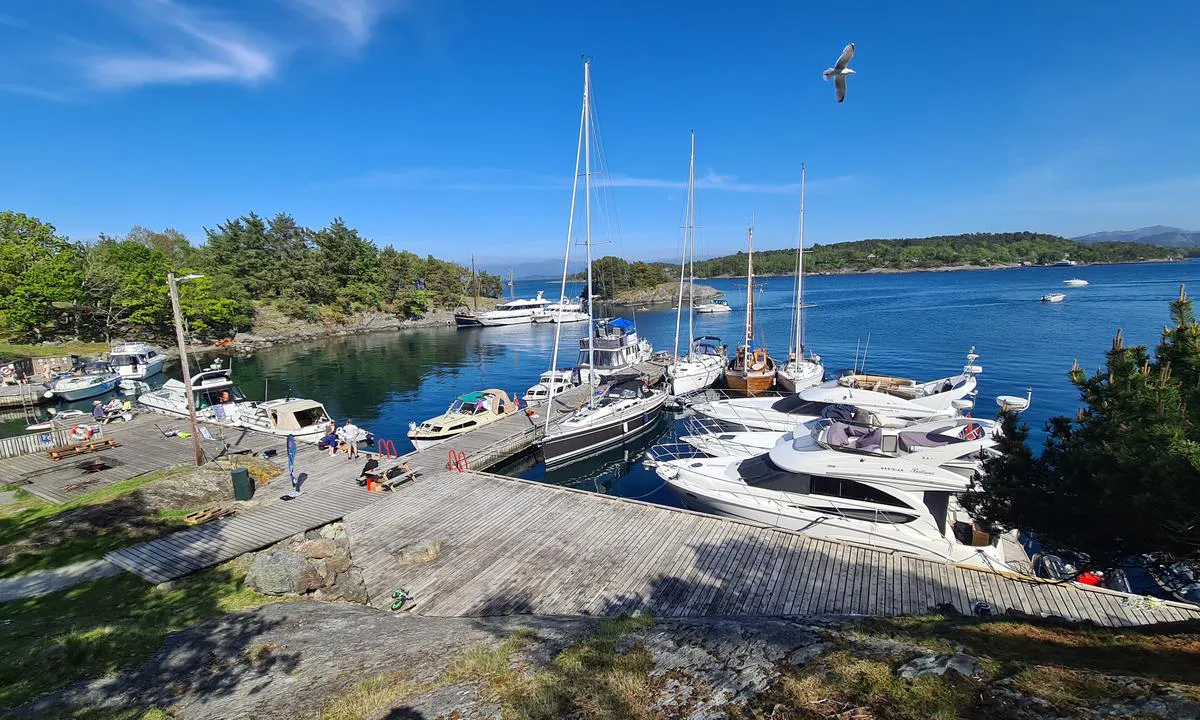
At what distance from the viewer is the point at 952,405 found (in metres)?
23.5

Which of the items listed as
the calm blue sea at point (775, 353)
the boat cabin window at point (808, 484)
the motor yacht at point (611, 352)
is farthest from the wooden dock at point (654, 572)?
the motor yacht at point (611, 352)

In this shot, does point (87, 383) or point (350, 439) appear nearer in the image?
point (350, 439)

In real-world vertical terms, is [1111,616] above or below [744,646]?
below

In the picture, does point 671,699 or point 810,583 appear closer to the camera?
point 671,699

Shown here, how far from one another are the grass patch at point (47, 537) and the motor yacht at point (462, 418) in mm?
9913

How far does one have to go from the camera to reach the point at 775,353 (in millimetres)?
57812

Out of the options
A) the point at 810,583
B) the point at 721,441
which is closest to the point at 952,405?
the point at 721,441

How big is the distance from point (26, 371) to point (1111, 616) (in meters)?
61.7

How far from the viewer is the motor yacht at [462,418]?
23422 mm

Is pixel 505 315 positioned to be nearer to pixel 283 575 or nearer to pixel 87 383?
pixel 87 383

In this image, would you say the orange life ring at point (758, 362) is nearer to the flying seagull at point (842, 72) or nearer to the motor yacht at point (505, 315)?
the flying seagull at point (842, 72)

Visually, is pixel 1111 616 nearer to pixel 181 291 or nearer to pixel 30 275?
pixel 30 275

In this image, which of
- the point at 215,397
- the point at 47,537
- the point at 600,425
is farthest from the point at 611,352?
the point at 47,537

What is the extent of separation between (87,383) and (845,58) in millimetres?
50111
